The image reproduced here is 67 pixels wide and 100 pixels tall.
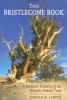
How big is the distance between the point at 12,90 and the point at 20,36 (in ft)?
6.93

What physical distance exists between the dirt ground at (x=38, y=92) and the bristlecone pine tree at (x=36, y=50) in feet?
2.79

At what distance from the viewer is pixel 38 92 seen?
29.9ft

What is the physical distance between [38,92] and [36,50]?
2443 millimetres

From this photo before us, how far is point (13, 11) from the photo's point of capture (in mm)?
8594

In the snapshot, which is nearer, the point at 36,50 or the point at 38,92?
the point at 38,92

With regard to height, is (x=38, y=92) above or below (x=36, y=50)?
below

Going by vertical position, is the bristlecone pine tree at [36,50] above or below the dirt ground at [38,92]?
above

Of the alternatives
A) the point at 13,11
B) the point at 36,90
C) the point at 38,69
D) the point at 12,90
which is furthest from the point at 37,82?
the point at 13,11

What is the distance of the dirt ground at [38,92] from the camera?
9156 mm

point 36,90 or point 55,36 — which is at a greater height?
point 55,36

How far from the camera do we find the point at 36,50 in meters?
11.2

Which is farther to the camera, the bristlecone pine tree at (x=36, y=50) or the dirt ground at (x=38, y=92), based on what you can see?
the bristlecone pine tree at (x=36, y=50)

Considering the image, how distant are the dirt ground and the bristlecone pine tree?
0.85 meters

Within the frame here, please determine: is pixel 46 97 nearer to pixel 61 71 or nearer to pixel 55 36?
pixel 55 36
